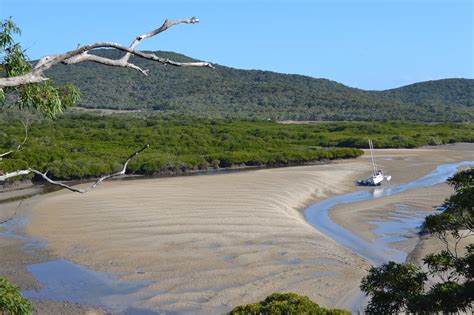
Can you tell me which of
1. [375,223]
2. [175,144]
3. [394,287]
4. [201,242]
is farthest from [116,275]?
[175,144]

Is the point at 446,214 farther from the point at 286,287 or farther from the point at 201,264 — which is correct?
the point at 201,264

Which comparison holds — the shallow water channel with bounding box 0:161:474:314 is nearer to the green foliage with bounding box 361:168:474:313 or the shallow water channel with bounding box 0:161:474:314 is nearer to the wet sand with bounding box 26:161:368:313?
the wet sand with bounding box 26:161:368:313

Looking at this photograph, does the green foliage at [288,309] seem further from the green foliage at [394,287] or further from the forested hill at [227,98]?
the forested hill at [227,98]

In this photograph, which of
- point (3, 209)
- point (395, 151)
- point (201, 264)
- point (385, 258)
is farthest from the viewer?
point (395, 151)

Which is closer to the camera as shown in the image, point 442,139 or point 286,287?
point 286,287

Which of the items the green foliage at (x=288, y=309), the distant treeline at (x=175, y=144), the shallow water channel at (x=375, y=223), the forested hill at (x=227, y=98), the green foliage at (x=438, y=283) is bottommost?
the shallow water channel at (x=375, y=223)

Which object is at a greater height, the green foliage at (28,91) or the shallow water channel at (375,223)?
the green foliage at (28,91)

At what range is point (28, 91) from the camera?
582 cm

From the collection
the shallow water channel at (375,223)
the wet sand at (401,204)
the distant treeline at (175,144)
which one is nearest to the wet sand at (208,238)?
the wet sand at (401,204)

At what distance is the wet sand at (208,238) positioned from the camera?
43.2 feet

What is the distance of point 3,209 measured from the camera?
918 inches

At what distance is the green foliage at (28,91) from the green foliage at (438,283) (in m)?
4.81

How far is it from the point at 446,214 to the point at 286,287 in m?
5.86

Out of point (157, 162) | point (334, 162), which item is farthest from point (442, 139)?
point (157, 162)
